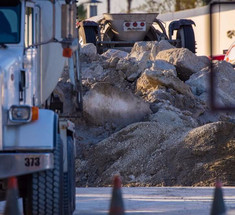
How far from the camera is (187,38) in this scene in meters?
31.0

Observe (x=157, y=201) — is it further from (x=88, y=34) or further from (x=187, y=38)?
(x=187, y=38)

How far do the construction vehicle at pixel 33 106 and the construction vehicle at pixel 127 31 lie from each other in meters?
19.5

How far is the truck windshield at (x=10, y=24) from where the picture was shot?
1034 cm

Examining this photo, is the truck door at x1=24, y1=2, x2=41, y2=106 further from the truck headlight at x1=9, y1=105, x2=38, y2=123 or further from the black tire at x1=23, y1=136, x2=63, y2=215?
the black tire at x1=23, y1=136, x2=63, y2=215

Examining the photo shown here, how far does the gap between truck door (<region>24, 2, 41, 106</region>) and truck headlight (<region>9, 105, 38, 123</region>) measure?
0.79 meters

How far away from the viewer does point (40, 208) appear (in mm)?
9336

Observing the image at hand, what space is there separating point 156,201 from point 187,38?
58.0 ft

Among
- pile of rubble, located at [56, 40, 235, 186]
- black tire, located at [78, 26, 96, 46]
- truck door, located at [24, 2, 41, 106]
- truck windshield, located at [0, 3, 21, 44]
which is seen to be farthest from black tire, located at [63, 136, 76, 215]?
black tire, located at [78, 26, 96, 46]

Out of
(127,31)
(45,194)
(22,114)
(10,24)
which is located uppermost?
(127,31)

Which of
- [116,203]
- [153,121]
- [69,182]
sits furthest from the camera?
[153,121]

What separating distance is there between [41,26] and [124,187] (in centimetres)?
677

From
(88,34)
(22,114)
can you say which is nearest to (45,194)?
(22,114)

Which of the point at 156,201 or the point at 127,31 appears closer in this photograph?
the point at 156,201

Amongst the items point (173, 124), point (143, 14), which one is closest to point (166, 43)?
point (143, 14)
